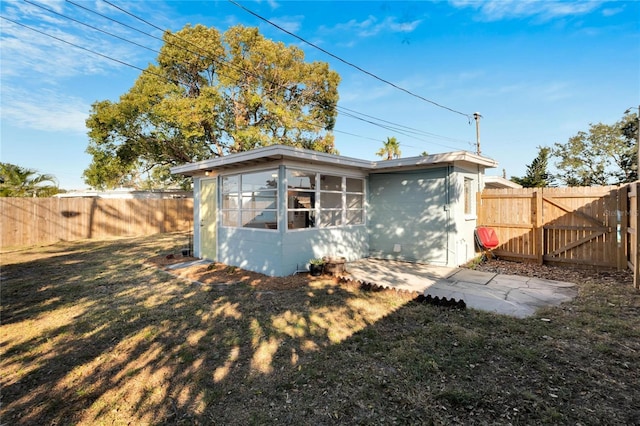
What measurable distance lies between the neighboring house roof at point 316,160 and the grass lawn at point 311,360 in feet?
8.74

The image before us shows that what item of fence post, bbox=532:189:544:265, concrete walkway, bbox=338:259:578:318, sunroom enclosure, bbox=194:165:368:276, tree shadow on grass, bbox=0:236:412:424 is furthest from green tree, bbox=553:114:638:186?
tree shadow on grass, bbox=0:236:412:424

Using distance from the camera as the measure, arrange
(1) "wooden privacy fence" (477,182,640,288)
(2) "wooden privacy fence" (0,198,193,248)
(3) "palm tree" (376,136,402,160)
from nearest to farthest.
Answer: (1) "wooden privacy fence" (477,182,640,288) → (2) "wooden privacy fence" (0,198,193,248) → (3) "palm tree" (376,136,402,160)

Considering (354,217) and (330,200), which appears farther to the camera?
(354,217)

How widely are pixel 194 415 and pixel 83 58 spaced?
31.9 ft

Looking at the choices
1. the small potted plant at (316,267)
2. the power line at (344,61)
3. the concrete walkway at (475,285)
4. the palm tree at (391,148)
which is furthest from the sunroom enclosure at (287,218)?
the palm tree at (391,148)

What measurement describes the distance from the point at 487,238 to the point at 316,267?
453 centimetres

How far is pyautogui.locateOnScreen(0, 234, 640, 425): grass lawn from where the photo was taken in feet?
7.34

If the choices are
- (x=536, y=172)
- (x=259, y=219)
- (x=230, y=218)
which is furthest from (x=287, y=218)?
(x=536, y=172)

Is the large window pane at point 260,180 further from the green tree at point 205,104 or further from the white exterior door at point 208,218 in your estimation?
the green tree at point 205,104

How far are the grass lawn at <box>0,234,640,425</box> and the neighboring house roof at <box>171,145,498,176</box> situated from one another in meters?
2.66

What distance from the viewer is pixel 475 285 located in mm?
5453

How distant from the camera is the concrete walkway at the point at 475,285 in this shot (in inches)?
176

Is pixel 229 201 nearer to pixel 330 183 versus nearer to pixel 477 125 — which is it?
pixel 330 183

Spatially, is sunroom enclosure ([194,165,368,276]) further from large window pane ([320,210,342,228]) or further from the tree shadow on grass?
the tree shadow on grass
